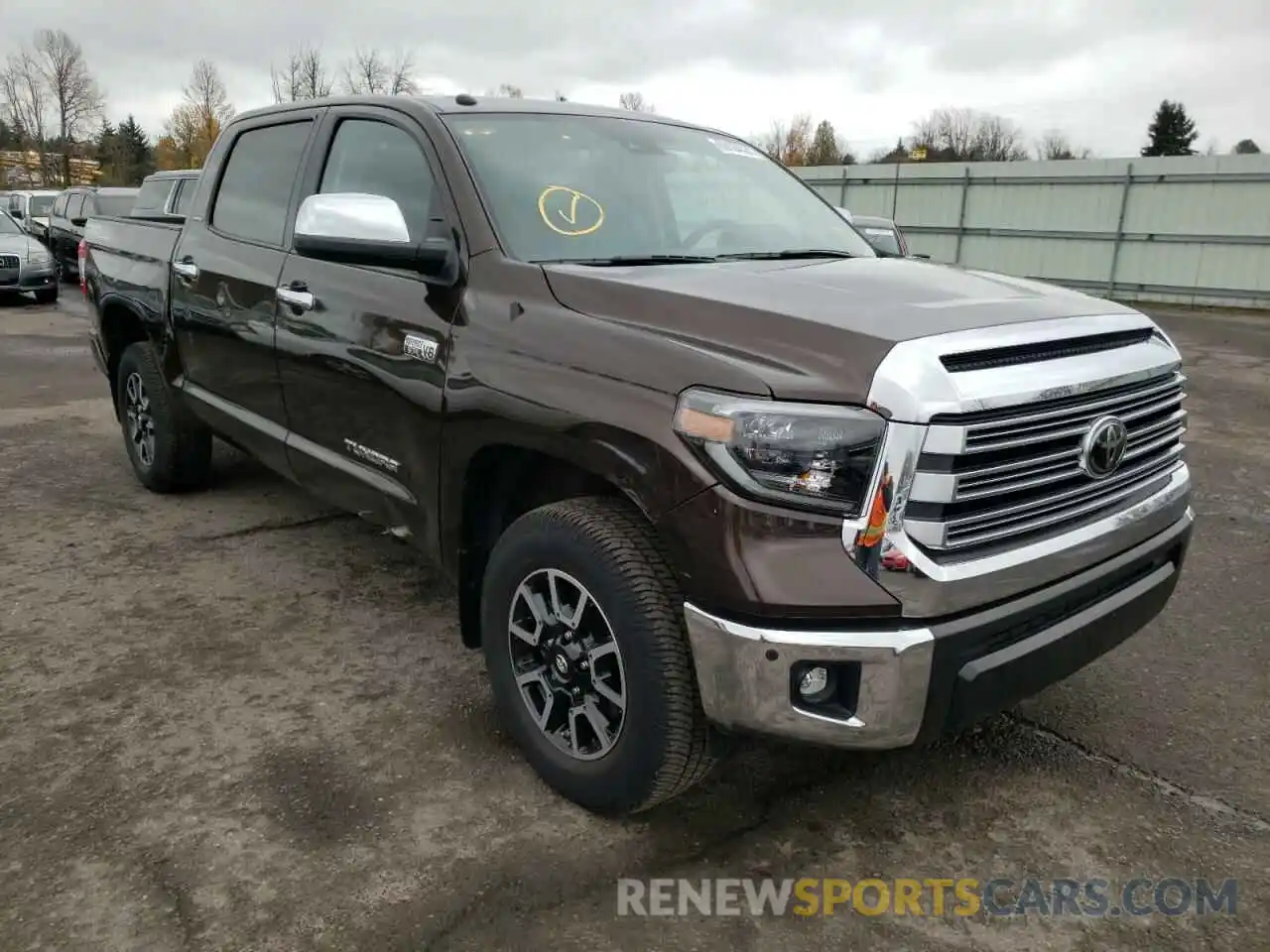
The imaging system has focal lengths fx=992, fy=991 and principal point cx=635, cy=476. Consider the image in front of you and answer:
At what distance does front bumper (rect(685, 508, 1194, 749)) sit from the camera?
208 cm

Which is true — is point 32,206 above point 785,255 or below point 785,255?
above

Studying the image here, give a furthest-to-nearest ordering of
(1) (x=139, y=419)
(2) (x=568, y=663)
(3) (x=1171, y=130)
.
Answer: (3) (x=1171, y=130) < (1) (x=139, y=419) < (2) (x=568, y=663)

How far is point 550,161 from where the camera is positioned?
3193 mm

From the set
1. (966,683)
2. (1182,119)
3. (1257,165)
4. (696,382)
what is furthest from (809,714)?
(1182,119)

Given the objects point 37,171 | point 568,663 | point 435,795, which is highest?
point 37,171

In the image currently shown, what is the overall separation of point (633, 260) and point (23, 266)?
1504 centimetres

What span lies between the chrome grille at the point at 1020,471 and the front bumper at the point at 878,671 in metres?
0.19

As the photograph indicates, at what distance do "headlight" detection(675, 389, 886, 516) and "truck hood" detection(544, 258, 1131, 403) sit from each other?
2.0 inches

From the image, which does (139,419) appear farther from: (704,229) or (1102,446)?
(1102,446)

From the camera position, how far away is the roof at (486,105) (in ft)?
10.9

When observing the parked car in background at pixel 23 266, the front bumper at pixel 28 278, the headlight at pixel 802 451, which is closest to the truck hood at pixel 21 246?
the parked car in background at pixel 23 266

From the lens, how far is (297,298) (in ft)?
11.6

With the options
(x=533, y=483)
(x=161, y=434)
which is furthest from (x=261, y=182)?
(x=533, y=483)

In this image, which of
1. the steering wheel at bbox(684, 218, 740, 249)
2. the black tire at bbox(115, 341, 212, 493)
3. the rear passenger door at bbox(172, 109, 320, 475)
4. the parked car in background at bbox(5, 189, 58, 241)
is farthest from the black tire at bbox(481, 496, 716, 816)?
the parked car in background at bbox(5, 189, 58, 241)
